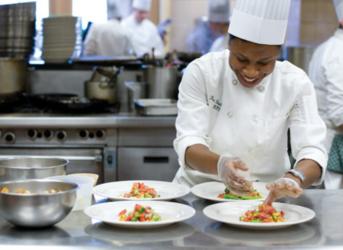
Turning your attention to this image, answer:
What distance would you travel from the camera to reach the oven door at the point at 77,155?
12.1ft

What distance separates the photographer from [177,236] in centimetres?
163

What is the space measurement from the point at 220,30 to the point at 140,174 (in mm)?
3523

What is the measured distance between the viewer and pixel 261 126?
7.95ft

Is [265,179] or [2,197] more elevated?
[2,197]


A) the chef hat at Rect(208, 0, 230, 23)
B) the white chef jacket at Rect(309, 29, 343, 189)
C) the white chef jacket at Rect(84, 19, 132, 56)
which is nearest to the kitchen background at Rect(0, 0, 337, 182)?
the white chef jacket at Rect(309, 29, 343, 189)

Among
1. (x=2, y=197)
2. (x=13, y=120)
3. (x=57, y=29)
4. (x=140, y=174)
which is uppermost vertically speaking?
(x=57, y=29)

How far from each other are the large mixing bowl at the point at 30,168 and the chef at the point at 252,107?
51cm

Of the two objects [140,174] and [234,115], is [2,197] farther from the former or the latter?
[140,174]

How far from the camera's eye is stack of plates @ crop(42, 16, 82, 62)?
4.17 meters

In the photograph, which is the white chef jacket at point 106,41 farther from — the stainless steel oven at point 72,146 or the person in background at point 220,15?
the stainless steel oven at point 72,146

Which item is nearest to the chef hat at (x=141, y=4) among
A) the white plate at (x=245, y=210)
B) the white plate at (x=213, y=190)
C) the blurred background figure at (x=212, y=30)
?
the blurred background figure at (x=212, y=30)

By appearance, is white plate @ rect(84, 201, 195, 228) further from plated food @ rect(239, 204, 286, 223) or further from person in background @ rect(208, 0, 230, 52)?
person in background @ rect(208, 0, 230, 52)

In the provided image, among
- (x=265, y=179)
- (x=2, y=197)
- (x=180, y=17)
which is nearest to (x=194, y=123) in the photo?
(x=265, y=179)

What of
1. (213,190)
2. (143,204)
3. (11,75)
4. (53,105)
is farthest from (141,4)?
(143,204)
